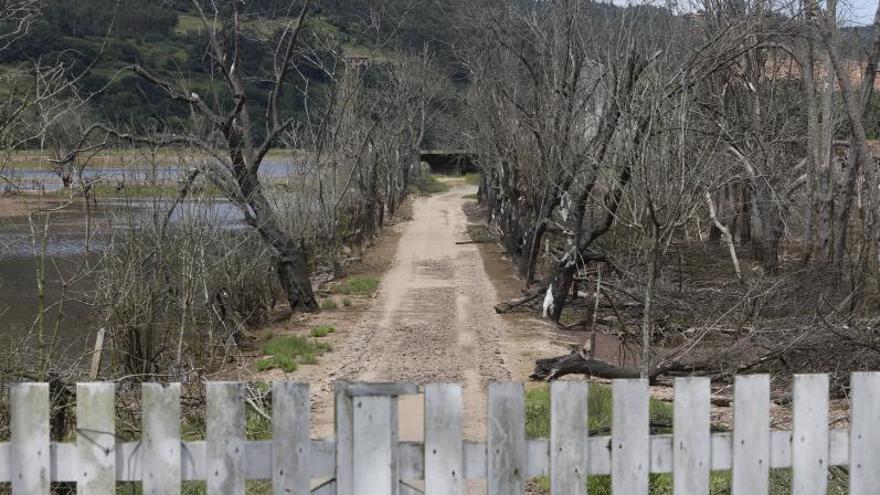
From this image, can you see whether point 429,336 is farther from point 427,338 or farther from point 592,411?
point 592,411

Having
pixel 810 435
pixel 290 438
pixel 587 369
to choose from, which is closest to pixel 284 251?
pixel 587 369

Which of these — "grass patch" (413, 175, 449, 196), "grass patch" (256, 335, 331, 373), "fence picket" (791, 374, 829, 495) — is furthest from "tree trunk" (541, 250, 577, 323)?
"grass patch" (413, 175, 449, 196)

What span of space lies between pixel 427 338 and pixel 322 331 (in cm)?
176

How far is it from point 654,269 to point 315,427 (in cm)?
331

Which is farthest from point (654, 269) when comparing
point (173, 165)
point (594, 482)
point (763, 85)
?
point (763, 85)

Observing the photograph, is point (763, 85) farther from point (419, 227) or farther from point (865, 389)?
point (865, 389)

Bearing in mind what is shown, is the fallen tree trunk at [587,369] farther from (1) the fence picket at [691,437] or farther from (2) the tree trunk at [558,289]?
(1) the fence picket at [691,437]

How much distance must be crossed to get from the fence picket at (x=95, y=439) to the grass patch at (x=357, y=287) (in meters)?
17.0

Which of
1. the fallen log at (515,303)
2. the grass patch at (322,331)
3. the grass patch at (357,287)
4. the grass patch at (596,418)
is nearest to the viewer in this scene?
the grass patch at (596,418)

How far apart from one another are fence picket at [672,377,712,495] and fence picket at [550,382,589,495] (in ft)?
1.20

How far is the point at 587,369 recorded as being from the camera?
1084 cm

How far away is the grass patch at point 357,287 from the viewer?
827 inches

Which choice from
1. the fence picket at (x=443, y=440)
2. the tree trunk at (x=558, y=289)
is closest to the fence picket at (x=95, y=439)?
the fence picket at (x=443, y=440)

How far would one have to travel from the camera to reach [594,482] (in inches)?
238
